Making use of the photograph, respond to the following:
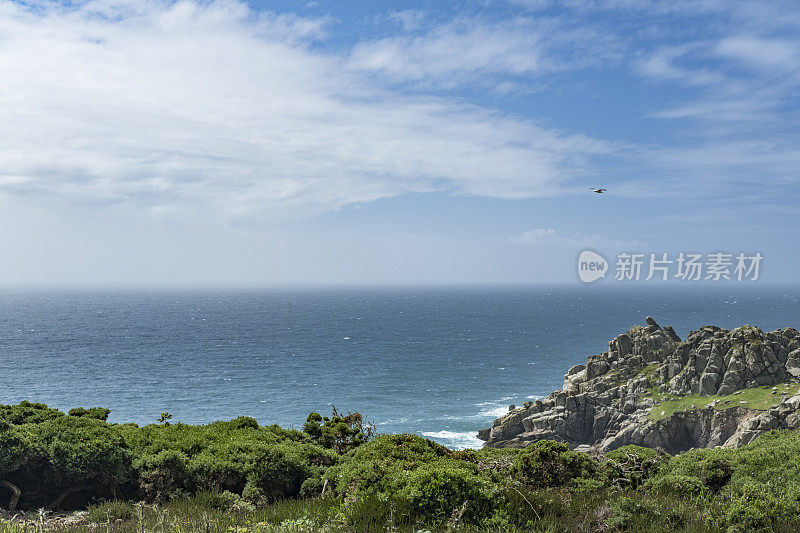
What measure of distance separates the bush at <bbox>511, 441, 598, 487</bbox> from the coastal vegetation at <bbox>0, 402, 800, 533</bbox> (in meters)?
0.03

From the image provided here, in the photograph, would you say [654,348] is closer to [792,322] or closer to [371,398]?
[371,398]

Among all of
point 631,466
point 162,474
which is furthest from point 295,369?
point 631,466

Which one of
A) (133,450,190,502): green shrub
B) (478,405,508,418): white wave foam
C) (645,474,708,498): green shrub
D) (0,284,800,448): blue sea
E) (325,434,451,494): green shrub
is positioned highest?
(645,474,708,498): green shrub

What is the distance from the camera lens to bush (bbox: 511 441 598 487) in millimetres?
12703

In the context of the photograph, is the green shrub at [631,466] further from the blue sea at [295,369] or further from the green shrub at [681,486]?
the blue sea at [295,369]

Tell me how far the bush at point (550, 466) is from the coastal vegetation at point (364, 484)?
0.03m

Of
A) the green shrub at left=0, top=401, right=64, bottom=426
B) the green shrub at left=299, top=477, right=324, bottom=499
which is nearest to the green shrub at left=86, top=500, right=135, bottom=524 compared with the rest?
the green shrub at left=299, top=477, right=324, bottom=499

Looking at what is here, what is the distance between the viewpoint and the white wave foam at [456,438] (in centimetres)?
6275

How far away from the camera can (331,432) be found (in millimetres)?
20281

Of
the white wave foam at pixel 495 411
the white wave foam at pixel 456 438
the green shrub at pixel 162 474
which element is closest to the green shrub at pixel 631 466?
the green shrub at pixel 162 474

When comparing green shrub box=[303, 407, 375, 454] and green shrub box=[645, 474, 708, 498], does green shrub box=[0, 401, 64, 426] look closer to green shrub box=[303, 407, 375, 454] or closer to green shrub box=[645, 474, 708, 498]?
green shrub box=[303, 407, 375, 454]

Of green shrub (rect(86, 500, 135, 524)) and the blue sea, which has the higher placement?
green shrub (rect(86, 500, 135, 524))

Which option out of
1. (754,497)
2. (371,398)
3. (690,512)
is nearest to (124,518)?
(690,512)

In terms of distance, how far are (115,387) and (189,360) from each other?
26.3 meters
